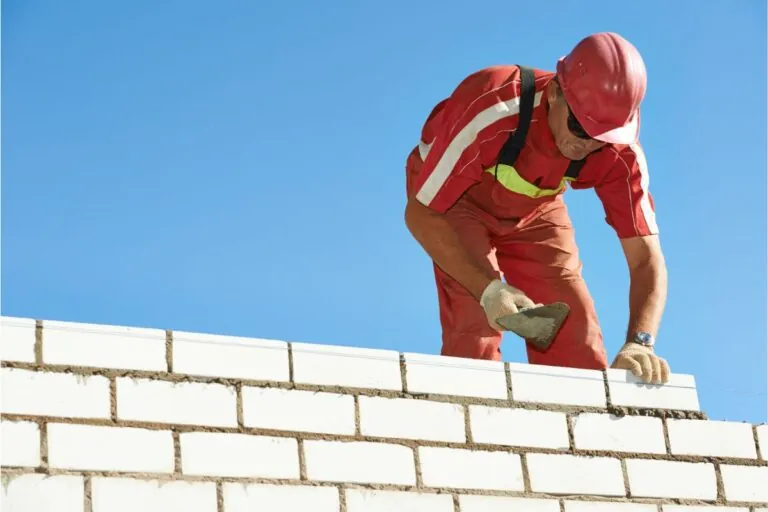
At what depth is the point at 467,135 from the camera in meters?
4.86

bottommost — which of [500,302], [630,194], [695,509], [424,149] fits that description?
[695,509]

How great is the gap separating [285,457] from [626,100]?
2009mm

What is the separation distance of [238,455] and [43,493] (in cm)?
58

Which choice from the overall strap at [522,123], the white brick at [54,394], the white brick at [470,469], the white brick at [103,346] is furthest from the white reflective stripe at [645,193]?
the white brick at [54,394]

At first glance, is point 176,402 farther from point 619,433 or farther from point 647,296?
point 647,296

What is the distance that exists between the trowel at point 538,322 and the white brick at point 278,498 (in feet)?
3.80

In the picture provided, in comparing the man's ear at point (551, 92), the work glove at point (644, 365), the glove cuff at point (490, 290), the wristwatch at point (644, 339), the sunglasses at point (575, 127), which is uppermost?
the man's ear at point (551, 92)

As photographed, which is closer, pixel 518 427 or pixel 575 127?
pixel 518 427

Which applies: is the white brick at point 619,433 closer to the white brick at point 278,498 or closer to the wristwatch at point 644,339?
the wristwatch at point 644,339

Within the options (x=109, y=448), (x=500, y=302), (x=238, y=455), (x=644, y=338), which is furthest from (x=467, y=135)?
(x=109, y=448)

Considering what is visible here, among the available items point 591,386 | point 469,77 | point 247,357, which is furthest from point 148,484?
point 469,77

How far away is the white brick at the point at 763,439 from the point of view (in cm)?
461

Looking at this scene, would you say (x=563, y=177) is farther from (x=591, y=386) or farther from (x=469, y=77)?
(x=591, y=386)

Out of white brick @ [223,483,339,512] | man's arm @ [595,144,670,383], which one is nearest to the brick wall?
white brick @ [223,483,339,512]
